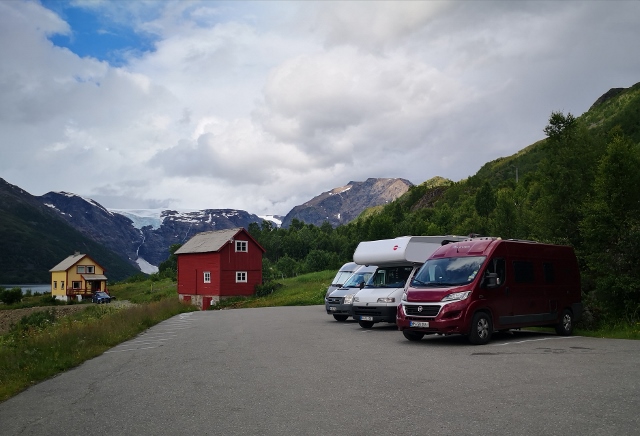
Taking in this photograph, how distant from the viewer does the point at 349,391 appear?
8.38 metres

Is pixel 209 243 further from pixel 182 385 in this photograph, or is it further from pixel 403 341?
pixel 182 385

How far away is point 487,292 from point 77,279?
90.9 metres

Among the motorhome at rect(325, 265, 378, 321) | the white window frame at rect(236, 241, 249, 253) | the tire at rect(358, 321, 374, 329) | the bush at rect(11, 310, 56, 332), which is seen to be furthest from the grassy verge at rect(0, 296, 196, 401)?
the white window frame at rect(236, 241, 249, 253)

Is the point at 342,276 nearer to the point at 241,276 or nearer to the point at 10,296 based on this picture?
the point at 241,276

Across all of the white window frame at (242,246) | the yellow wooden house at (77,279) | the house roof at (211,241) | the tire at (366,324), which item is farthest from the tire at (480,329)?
the yellow wooden house at (77,279)

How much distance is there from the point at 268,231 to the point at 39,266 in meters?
79.2

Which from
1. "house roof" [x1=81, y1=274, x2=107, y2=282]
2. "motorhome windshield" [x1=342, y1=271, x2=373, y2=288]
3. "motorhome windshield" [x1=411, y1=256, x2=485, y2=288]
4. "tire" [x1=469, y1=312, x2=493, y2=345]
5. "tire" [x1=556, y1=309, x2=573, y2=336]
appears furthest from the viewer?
"house roof" [x1=81, y1=274, x2=107, y2=282]

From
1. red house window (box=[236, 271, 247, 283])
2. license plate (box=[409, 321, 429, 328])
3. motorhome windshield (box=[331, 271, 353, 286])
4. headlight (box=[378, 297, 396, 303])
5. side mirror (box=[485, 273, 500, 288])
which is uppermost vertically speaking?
red house window (box=[236, 271, 247, 283])

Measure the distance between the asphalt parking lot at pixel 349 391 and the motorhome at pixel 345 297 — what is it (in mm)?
7759

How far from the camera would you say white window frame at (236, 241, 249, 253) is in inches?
2289

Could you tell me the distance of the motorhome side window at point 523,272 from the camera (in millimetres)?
15095

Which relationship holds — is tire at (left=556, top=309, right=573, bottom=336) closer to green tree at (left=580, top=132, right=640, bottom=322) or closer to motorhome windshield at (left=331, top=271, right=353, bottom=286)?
green tree at (left=580, top=132, right=640, bottom=322)

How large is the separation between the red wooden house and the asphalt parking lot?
139 feet

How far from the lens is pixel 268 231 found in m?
172
